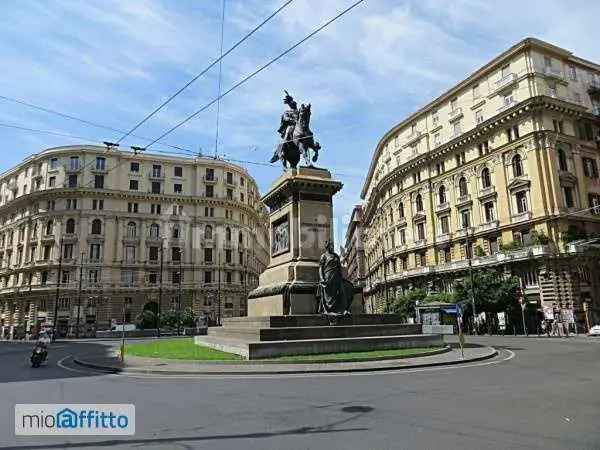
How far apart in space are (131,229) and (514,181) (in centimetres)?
5606

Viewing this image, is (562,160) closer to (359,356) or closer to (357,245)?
(359,356)

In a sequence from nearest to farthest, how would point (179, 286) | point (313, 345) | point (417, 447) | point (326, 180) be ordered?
point (417, 447)
point (313, 345)
point (326, 180)
point (179, 286)

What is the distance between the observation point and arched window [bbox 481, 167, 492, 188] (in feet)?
164

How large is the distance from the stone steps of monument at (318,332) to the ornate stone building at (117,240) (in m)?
52.6

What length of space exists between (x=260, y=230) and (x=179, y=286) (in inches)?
1142

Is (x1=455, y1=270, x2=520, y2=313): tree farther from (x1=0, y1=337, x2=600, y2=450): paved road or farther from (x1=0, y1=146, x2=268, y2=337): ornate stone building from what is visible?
(x1=0, y1=146, x2=268, y2=337): ornate stone building

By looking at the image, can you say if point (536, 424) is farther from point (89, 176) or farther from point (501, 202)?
point (89, 176)

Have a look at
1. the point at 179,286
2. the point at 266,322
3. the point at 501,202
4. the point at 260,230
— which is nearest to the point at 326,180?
the point at 266,322

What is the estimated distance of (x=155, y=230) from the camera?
73.1 m

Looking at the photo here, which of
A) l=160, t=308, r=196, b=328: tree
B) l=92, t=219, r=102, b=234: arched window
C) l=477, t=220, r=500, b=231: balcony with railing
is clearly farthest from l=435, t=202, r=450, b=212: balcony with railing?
l=92, t=219, r=102, b=234: arched window

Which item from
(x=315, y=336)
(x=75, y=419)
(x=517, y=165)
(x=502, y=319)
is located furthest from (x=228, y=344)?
(x=517, y=165)

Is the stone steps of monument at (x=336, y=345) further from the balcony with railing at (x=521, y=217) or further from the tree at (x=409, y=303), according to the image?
the tree at (x=409, y=303)

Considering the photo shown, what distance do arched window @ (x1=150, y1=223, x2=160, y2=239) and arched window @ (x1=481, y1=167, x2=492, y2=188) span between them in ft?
163

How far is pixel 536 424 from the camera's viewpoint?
648 cm
